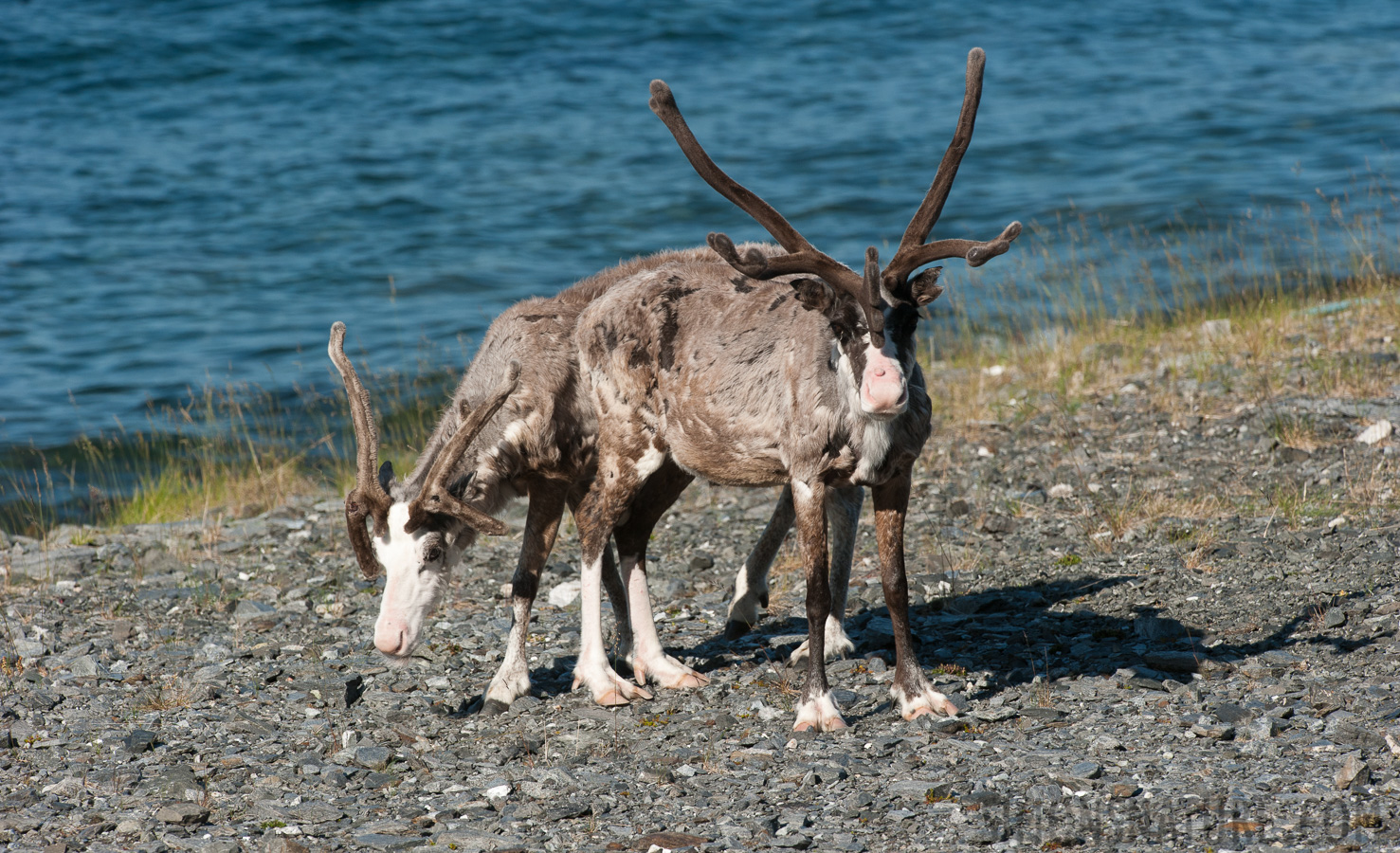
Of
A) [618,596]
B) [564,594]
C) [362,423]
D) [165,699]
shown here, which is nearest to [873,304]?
[362,423]

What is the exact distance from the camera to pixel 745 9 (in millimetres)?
34969

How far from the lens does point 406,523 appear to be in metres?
6.70

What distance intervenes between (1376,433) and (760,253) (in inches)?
228

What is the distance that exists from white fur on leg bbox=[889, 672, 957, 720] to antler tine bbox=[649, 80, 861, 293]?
2014 millimetres

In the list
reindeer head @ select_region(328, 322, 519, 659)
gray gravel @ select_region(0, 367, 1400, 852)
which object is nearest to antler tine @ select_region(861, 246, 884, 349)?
gray gravel @ select_region(0, 367, 1400, 852)

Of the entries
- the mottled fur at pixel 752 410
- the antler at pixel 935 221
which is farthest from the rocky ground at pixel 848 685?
the antler at pixel 935 221

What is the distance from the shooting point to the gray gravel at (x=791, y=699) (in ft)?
17.5

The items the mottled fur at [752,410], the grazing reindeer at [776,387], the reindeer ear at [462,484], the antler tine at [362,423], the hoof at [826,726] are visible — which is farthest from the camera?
the reindeer ear at [462,484]

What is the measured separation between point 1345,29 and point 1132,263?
2105cm

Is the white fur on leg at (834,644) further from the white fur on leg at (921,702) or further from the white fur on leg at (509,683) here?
the white fur on leg at (509,683)

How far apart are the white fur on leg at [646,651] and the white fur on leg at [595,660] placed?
0.14m

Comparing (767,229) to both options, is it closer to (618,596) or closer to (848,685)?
(848,685)

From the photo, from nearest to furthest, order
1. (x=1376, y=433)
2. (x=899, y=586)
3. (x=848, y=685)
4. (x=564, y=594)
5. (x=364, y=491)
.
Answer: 1. (x=899, y=586)
2. (x=364, y=491)
3. (x=848, y=685)
4. (x=564, y=594)
5. (x=1376, y=433)

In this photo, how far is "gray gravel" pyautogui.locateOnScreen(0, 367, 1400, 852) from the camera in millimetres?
5336
